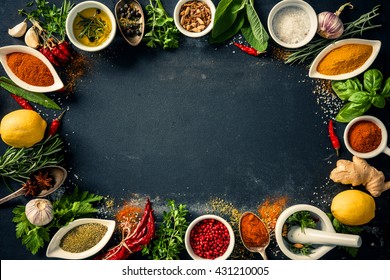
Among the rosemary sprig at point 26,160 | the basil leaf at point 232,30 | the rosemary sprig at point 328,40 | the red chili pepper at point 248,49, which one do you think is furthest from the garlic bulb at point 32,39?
the rosemary sprig at point 328,40

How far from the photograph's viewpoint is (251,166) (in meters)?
2.39

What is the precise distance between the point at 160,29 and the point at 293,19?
0.68 metres

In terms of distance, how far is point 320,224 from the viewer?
2.29 metres

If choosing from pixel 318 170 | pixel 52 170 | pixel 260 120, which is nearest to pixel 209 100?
pixel 260 120

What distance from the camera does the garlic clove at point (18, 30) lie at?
237cm

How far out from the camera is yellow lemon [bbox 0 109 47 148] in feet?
7.18

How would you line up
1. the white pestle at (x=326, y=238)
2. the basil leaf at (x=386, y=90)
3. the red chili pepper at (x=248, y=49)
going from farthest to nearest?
1. the red chili pepper at (x=248, y=49)
2. the basil leaf at (x=386, y=90)
3. the white pestle at (x=326, y=238)

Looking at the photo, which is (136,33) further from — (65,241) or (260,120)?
(65,241)

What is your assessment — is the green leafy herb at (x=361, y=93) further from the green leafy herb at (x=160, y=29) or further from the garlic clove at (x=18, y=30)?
the garlic clove at (x=18, y=30)

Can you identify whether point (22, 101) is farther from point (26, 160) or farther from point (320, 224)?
point (320, 224)

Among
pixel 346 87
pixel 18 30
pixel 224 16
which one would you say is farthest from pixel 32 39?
pixel 346 87

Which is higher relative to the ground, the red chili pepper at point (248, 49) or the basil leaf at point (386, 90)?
the red chili pepper at point (248, 49)

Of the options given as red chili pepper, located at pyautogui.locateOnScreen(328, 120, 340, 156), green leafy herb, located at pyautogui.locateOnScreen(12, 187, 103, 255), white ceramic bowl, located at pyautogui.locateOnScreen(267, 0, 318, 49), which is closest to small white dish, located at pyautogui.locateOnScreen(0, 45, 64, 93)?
green leafy herb, located at pyautogui.locateOnScreen(12, 187, 103, 255)

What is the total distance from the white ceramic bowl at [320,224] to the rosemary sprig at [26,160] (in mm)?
1152
